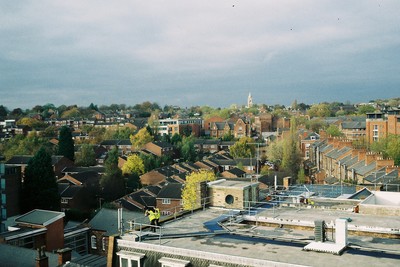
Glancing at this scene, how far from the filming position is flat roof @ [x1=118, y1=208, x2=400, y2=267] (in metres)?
9.90

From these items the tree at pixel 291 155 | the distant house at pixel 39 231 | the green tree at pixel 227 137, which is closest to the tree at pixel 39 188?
the distant house at pixel 39 231

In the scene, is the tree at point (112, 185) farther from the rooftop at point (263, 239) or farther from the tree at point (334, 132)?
the tree at point (334, 132)

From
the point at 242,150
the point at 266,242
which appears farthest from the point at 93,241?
the point at 242,150

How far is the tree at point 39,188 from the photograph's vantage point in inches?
1582

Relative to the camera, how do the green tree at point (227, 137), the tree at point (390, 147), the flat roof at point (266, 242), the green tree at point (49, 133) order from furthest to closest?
the green tree at point (227, 137) < the green tree at point (49, 133) < the tree at point (390, 147) < the flat roof at point (266, 242)

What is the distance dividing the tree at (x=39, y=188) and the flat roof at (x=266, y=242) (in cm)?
2951

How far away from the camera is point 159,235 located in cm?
1183

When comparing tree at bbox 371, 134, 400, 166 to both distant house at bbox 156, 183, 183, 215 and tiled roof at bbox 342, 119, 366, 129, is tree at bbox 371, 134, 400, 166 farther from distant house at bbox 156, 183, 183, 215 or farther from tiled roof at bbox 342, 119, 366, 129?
distant house at bbox 156, 183, 183, 215

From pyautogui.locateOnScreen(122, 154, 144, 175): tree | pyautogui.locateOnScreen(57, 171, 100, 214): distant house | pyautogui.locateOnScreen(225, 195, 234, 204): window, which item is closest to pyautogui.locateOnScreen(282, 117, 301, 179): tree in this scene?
pyautogui.locateOnScreen(122, 154, 144, 175): tree

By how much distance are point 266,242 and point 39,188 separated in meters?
34.0

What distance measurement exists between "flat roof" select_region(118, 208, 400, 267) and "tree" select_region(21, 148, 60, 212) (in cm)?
2951

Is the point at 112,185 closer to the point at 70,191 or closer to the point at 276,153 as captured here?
the point at 70,191

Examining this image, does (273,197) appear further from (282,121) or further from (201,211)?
(282,121)

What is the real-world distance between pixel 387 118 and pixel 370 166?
3178 centimetres
